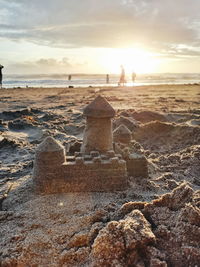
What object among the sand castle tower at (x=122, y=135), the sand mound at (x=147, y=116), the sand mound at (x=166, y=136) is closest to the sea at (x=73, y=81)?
the sand mound at (x=147, y=116)

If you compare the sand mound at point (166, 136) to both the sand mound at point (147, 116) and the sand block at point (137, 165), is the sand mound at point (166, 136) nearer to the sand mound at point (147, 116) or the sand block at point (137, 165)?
the sand mound at point (147, 116)

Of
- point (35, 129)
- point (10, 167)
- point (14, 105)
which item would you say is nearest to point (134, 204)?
point (10, 167)

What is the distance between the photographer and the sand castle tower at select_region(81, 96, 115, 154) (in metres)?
5.59

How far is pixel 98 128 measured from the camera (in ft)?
18.6

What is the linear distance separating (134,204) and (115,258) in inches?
40.6

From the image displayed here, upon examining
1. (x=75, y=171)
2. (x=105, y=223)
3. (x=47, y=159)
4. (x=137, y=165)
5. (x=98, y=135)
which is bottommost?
(x=105, y=223)

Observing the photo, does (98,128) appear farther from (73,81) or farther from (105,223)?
(73,81)

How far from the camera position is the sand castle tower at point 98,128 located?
18.3 feet

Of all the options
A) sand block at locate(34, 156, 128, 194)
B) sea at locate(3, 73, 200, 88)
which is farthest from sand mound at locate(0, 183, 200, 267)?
sea at locate(3, 73, 200, 88)

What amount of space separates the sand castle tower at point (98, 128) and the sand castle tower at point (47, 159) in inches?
32.1

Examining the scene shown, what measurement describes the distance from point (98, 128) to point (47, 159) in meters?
1.23

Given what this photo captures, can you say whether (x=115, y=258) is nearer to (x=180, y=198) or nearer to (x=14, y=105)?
(x=180, y=198)

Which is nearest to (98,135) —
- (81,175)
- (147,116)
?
(81,175)

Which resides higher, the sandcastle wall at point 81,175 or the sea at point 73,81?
the sea at point 73,81
